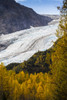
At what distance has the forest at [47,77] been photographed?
34.0ft

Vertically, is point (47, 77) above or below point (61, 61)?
below

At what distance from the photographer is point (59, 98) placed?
10.8m

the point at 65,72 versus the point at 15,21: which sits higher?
the point at 65,72

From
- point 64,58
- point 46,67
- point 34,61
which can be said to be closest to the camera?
point 64,58

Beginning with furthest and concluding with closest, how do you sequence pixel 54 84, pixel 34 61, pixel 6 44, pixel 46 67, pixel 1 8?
pixel 1 8 → pixel 6 44 → pixel 34 61 → pixel 46 67 → pixel 54 84

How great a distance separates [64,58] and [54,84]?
192 centimetres

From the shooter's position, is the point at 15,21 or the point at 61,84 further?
the point at 15,21

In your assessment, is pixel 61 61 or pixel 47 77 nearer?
pixel 61 61

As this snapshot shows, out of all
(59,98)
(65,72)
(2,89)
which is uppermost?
(65,72)

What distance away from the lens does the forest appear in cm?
1036

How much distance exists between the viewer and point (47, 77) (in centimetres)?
2511

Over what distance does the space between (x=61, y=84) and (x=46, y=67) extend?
46423 millimetres

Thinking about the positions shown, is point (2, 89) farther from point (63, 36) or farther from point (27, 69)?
point (27, 69)

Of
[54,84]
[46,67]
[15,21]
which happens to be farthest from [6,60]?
[15,21]
